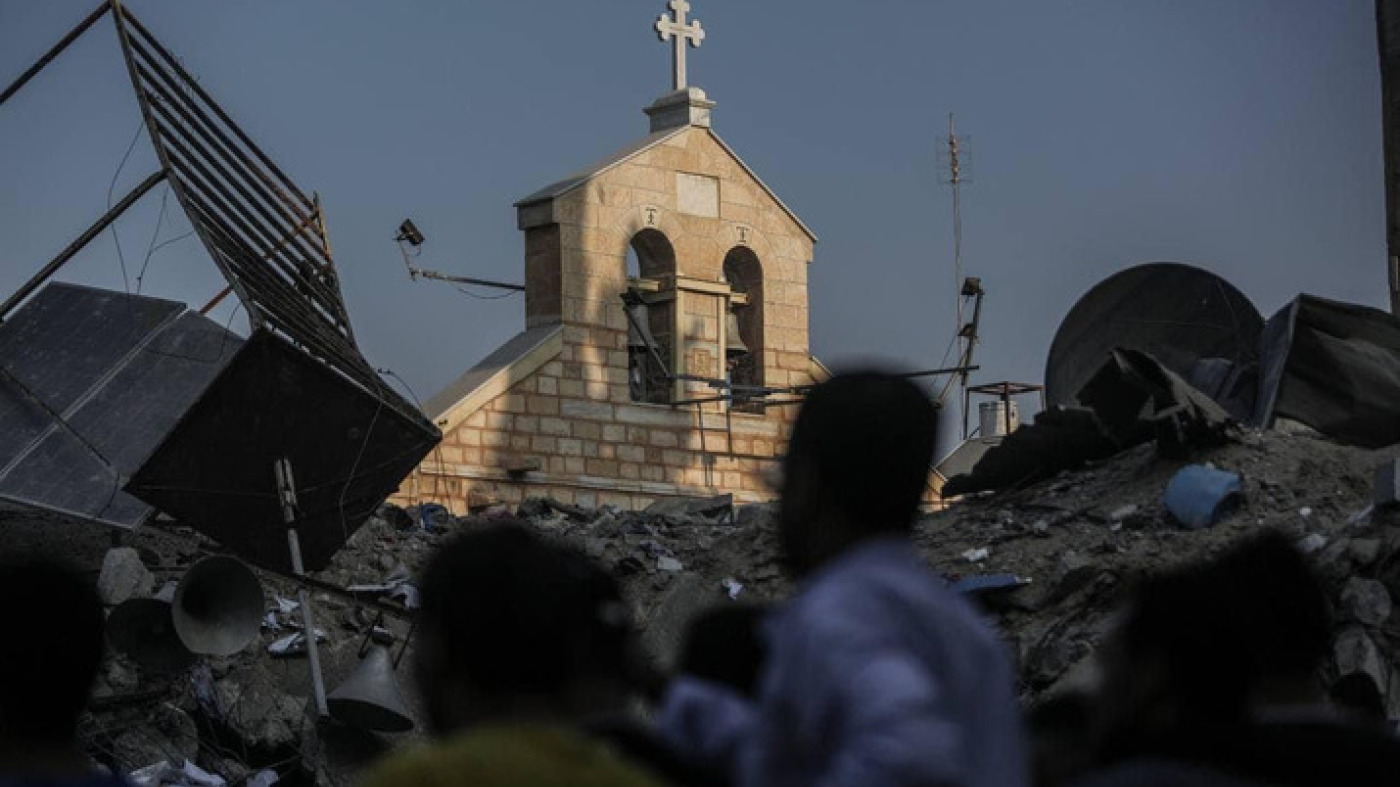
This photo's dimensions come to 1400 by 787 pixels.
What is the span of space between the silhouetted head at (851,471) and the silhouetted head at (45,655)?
982mm

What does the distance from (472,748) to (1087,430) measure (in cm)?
1396

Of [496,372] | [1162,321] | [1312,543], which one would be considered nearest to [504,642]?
[1312,543]

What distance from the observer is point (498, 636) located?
117 inches

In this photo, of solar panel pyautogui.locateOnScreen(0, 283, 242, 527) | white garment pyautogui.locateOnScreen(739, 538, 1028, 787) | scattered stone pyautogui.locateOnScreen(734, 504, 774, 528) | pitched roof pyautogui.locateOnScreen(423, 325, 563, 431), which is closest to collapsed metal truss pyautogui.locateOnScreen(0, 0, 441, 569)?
solar panel pyautogui.locateOnScreen(0, 283, 242, 527)

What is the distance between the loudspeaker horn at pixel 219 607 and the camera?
1320 cm

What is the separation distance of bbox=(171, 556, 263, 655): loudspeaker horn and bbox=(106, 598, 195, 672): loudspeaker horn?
217 millimetres

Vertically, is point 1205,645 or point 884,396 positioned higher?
point 884,396

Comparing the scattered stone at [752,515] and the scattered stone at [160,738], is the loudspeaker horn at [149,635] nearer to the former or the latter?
the scattered stone at [160,738]

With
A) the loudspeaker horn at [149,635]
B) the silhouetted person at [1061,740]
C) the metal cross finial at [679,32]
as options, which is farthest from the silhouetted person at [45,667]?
the metal cross finial at [679,32]

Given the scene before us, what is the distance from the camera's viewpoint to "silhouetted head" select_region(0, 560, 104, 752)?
3.25 metres

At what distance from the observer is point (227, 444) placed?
13625 mm

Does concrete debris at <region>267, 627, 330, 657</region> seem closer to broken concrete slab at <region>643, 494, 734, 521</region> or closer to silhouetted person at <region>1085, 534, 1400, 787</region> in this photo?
broken concrete slab at <region>643, 494, 734, 521</region>

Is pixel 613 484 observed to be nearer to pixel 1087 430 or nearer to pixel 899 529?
pixel 1087 430

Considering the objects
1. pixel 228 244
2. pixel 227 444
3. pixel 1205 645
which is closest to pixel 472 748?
pixel 1205 645
